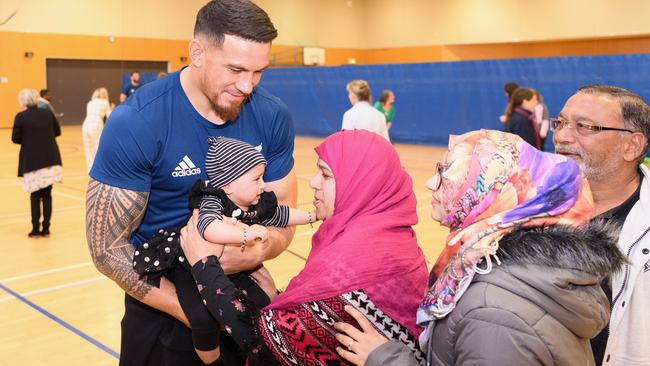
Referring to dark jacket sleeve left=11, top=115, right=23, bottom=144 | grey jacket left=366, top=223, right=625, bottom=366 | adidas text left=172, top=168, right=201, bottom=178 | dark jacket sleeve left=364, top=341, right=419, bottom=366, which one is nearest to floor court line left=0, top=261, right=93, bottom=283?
dark jacket sleeve left=11, top=115, right=23, bottom=144

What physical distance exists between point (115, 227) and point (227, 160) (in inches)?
18.9

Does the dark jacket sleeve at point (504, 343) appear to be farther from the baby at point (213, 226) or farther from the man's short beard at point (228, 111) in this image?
the man's short beard at point (228, 111)

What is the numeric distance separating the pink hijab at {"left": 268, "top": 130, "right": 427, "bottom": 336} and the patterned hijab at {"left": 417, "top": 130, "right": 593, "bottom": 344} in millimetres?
165

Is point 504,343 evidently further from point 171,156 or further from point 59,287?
point 59,287

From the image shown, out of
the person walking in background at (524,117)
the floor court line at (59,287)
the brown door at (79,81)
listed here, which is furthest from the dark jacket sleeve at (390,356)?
the brown door at (79,81)

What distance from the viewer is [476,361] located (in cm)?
162

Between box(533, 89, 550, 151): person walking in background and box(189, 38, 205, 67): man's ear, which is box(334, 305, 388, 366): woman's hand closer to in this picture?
box(189, 38, 205, 67): man's ear

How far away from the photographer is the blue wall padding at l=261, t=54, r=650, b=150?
15.2m

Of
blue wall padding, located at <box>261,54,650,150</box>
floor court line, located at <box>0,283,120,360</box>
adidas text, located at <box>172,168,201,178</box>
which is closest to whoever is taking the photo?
adidas text, located at <box>172,168,201,178</box>

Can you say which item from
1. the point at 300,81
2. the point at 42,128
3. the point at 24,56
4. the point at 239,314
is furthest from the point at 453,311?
the point at 24,56

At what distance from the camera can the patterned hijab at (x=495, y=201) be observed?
175cm

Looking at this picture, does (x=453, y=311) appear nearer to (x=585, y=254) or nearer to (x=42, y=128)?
(x=585, y=254)

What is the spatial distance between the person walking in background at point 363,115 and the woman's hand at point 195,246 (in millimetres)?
7380

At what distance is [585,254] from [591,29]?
26390 millimetres
